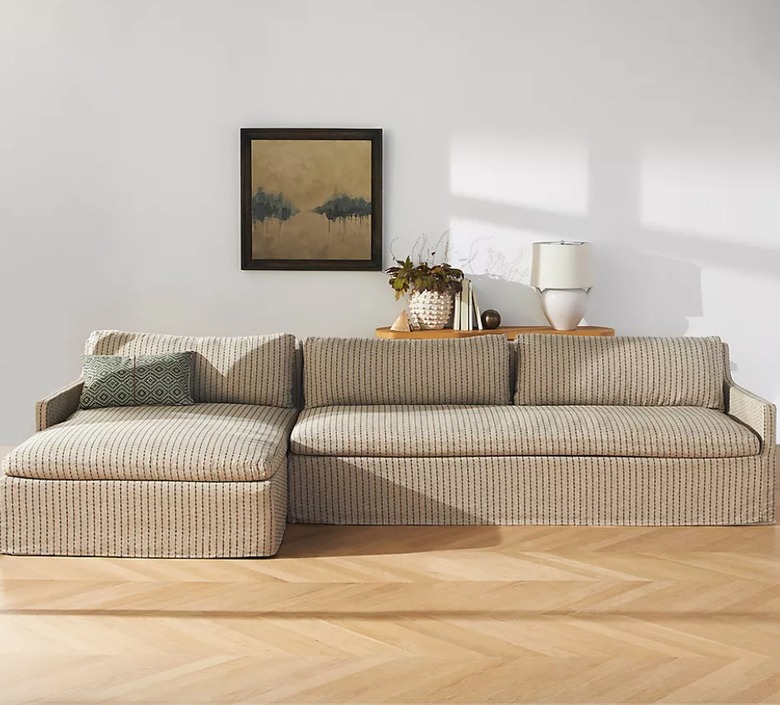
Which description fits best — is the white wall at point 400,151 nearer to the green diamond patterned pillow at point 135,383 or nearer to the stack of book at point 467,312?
the stack of book at point 467,312

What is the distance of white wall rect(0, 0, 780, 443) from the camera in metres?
5.48

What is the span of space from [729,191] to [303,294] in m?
2.43

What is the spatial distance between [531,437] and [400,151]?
2.12m

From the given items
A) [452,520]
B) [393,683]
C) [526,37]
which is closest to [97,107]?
[526,37]

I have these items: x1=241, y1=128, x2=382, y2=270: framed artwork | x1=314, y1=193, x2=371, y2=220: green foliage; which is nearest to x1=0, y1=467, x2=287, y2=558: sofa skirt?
x1=241, y1=128, x2=382, y2=270: framed artwork

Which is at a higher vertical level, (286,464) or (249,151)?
(249,151)

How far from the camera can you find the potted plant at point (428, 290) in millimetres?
5359

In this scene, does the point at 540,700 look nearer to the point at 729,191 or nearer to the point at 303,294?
the point at 303,294

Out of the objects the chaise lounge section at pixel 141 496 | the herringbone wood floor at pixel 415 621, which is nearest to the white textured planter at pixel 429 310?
the herringbone wood floor at pixel 415 621

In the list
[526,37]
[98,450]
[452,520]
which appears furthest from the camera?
[526,37]

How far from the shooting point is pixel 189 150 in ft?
18.2

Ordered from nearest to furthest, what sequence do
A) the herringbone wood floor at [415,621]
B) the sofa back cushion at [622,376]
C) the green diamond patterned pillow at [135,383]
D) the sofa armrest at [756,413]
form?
the herringbone wood floor at [415,621], the sofa armrest at [756,413], the green diamond patterned pillow at [135,383], the sofa back cushion at [622,376]

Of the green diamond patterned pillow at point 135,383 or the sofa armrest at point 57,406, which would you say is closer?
the sofa armrest at point 57,406

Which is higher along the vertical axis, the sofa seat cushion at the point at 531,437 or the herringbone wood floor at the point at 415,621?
the sofa seat cushion at the point at 531,437
